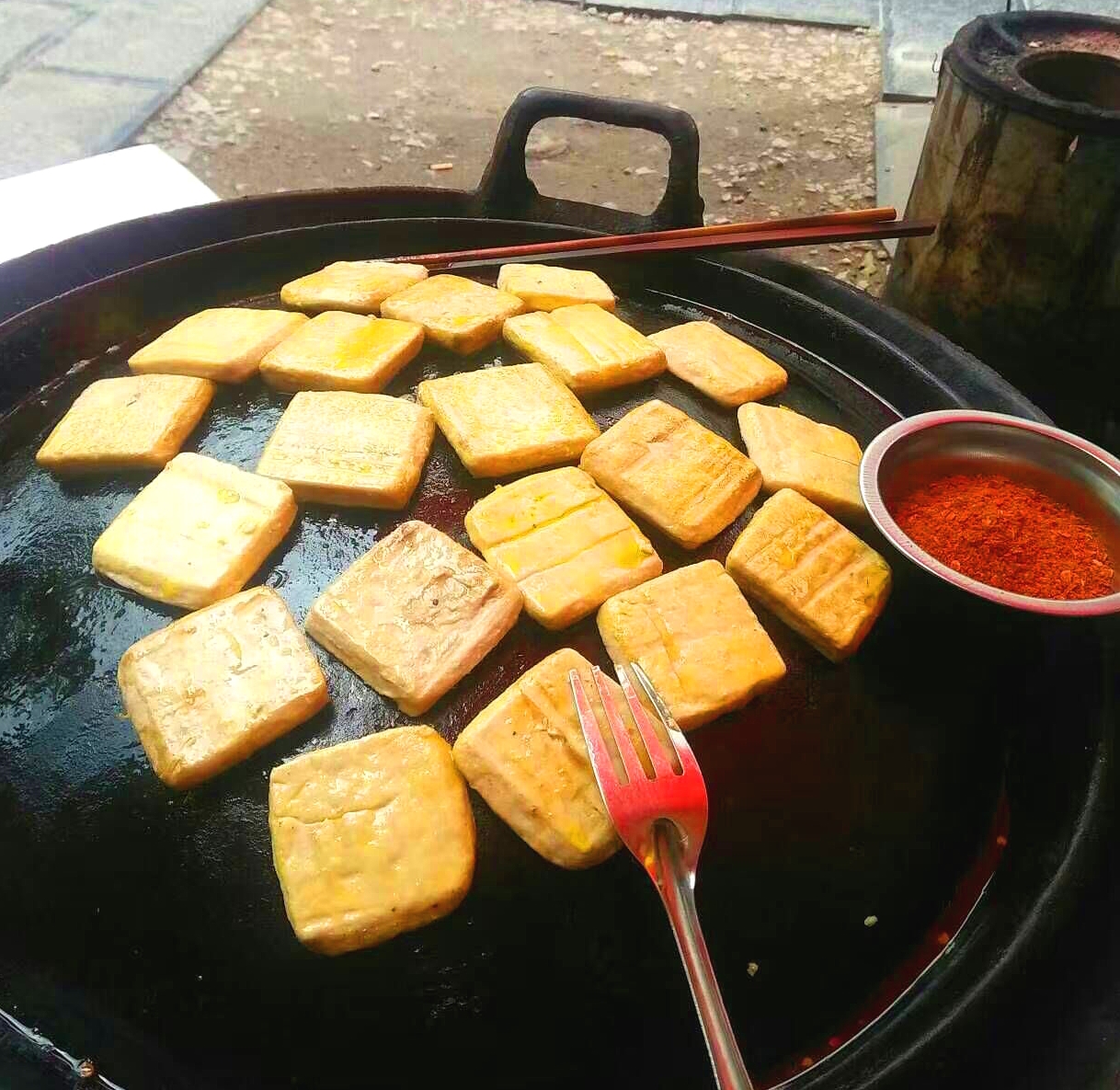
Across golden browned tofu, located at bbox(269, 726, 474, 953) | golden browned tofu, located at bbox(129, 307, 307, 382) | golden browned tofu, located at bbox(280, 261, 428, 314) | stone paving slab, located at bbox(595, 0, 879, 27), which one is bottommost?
golden browned tofu, located at bbox(269, 726, 474, 953)

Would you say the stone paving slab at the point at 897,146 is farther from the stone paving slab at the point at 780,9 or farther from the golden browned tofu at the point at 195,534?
the golden browned tofu at the point at 195,534

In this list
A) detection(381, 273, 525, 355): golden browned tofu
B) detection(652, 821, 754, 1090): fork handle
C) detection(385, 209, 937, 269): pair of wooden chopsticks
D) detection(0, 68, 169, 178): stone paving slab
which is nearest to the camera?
detection(652, 821, 754, 1090): fork handle

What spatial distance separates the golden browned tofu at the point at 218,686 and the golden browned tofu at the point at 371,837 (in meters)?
0.07

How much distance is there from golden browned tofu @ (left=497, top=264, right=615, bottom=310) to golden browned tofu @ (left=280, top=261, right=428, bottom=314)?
0.65ft

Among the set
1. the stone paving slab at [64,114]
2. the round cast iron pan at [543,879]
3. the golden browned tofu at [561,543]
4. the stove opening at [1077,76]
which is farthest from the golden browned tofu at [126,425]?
the stone paving slab at [64,114]

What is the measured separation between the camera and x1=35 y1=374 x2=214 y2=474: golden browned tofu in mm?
1315

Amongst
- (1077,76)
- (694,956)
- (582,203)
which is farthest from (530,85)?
(694,956)

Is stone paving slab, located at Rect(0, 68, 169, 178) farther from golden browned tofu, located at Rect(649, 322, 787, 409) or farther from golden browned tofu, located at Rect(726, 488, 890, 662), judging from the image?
golden browned tofu, located at Rect(726, 488, 890, 662)

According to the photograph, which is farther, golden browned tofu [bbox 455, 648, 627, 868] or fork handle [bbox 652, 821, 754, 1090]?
golden browned tofu [bbox 455, 648, 627, 868]

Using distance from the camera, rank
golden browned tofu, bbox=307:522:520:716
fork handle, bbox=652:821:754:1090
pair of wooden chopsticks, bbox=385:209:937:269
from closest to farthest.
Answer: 1. fork handle, bbox=652:821:754:1090
2. golden browned tofu, bbox=307:522:520:716
3. pair of wooden chopsticks, bbox=385:209:937:269

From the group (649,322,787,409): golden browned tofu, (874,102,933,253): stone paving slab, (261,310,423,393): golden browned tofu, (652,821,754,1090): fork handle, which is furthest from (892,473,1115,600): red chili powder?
(874,102,933,253): stone paving slab

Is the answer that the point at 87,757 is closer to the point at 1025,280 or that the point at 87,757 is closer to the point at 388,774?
the point at 388,774

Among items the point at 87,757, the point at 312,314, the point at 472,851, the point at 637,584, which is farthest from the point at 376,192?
the point at 472,851

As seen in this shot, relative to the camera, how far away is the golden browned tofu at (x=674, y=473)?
132cm
